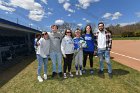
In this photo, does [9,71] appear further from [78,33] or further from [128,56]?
[128,56]

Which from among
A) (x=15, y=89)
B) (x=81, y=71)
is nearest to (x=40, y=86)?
(x=15, y=89)

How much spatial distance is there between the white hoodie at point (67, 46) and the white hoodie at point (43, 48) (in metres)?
0.56

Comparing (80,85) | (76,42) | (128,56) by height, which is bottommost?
(80,85)

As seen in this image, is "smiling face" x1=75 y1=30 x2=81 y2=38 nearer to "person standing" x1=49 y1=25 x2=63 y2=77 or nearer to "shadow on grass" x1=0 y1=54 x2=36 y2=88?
"person standing" x1=49 y1=25 x2=63 y2=77

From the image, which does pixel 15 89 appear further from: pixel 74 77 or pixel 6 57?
pixel 6 57

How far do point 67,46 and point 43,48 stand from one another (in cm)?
90

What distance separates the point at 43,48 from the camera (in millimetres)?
7051

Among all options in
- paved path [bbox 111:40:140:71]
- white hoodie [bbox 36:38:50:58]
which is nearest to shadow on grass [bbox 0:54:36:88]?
white hoodie [bbox 36:38:50:58]

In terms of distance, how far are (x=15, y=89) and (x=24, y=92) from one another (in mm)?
518

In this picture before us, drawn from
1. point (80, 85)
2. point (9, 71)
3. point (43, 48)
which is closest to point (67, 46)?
point (43, 48)

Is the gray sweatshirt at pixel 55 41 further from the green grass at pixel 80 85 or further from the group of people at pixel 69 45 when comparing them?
the green grass at pixel 80 85

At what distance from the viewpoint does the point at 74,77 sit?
7387 mm

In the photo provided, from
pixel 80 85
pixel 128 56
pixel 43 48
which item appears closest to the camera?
pixel 80 85

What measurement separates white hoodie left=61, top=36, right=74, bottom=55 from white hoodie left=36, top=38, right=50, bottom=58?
22.2 inches
